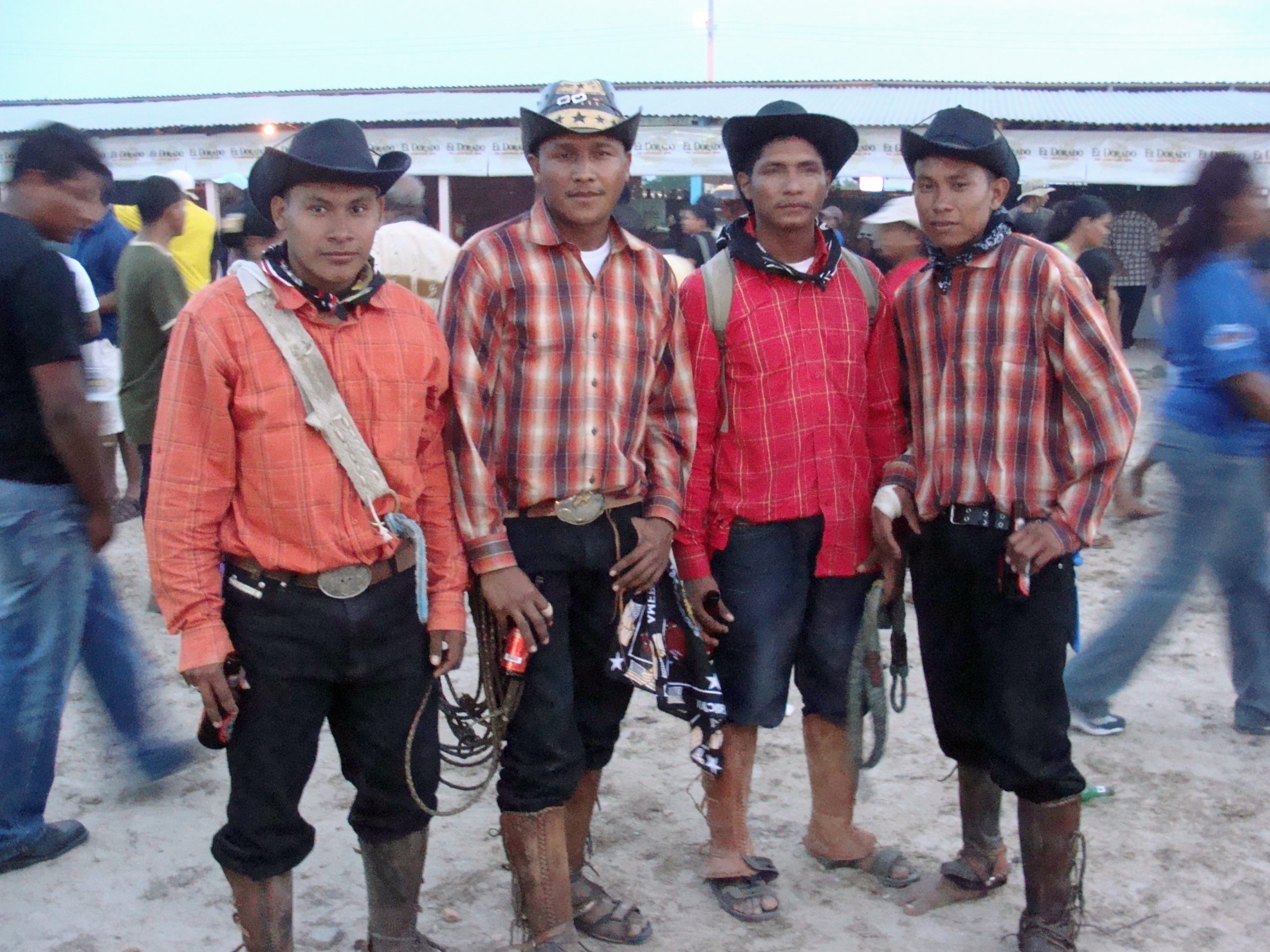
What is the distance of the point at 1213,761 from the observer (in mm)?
4012

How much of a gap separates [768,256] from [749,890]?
5.81ft

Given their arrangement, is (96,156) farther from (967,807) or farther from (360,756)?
(967,807)

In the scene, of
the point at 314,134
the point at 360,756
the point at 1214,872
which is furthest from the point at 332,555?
the point at 1214,872

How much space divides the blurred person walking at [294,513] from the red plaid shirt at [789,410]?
0.81 metres

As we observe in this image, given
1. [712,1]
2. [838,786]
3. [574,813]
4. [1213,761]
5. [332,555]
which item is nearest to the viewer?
[332,555]

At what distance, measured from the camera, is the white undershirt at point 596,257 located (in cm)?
280

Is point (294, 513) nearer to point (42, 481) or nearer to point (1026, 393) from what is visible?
point (42, 481)

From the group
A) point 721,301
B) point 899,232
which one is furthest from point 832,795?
point 899,232

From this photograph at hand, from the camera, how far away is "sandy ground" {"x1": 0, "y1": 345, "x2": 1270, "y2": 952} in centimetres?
302

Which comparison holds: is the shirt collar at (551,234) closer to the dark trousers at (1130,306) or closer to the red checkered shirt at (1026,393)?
the red checkered shirt at (1026,393)

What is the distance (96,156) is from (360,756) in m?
2.09

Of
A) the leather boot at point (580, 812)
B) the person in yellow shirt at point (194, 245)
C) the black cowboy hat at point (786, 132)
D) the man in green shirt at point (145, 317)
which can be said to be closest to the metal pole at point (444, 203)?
the person in yellow shirt at point (194, 245)

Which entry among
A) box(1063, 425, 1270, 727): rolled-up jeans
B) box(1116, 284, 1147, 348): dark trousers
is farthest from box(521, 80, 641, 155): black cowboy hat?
box(1116, 284, 1147, 348): dark trousers

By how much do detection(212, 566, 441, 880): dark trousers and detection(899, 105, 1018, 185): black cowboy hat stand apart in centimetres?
167
